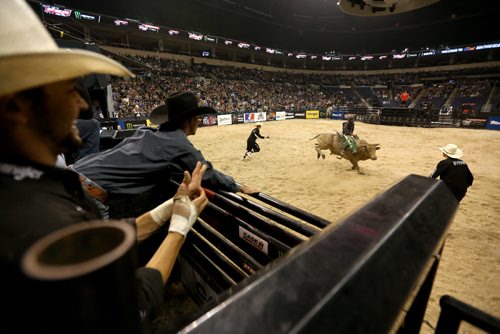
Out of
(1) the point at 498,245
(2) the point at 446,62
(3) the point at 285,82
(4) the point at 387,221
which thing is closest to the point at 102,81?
(4) the point at 387,221

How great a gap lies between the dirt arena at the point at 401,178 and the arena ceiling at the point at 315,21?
2625cm

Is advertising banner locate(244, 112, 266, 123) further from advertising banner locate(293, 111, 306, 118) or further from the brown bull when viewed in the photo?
the brown bull

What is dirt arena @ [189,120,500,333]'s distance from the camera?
157 inches

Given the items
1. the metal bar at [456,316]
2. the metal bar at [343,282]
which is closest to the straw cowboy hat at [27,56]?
the metal bar at [343,282]

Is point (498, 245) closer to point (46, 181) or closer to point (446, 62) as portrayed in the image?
point (46, 181)

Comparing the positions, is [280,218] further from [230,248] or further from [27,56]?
[27,56]

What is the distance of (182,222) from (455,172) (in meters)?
5.44

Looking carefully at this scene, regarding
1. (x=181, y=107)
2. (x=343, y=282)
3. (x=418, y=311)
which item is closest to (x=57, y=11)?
(x=181, y=107)

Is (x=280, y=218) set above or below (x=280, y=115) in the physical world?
above

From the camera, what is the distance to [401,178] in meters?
1.52

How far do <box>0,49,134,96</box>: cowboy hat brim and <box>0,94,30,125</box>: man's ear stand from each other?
0.10ft

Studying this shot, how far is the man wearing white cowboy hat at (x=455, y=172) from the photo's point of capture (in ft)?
15.7

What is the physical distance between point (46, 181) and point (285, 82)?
48922 millimetres

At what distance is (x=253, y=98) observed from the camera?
38.1m
